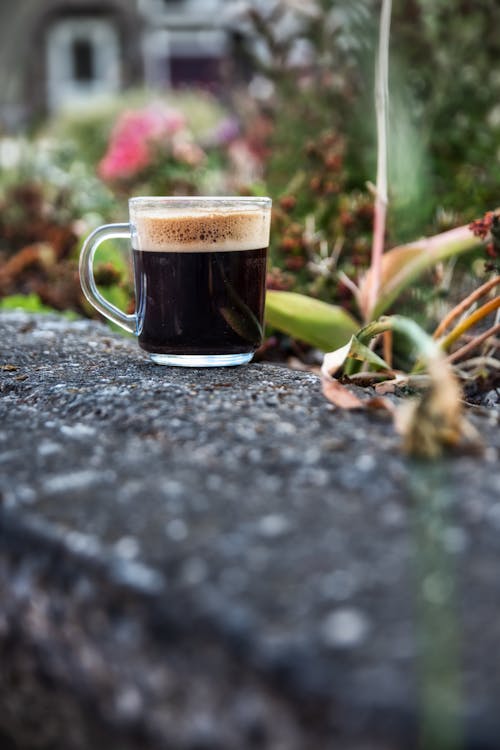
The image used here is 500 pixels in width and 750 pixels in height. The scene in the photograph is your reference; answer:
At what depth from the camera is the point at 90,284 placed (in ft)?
6.04

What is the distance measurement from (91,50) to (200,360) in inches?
786

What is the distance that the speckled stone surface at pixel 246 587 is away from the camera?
2.26ft

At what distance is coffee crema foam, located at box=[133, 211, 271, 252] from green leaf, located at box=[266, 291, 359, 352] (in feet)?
0.72

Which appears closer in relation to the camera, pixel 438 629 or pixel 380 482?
pixel 438 629

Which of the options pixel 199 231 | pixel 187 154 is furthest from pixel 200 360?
pixel 187 154

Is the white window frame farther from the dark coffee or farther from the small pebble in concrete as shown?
the small pebble in concrete

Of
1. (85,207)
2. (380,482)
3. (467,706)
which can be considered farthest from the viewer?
(85,207)

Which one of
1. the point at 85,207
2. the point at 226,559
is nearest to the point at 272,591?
the point at 226,559

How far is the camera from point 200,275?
5.32 ft

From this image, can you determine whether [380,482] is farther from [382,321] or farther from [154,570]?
[382,321]

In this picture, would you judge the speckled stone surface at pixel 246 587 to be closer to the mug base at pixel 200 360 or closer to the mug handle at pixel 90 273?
the mug base at pixel 200 360

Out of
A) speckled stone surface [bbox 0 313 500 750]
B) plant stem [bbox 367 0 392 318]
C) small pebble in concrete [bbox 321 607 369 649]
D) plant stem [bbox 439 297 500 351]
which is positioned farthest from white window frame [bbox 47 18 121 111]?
small pebble in concrete [bbox 321 607 369 649]

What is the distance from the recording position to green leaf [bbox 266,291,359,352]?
1.85 m

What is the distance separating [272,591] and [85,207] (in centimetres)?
370
